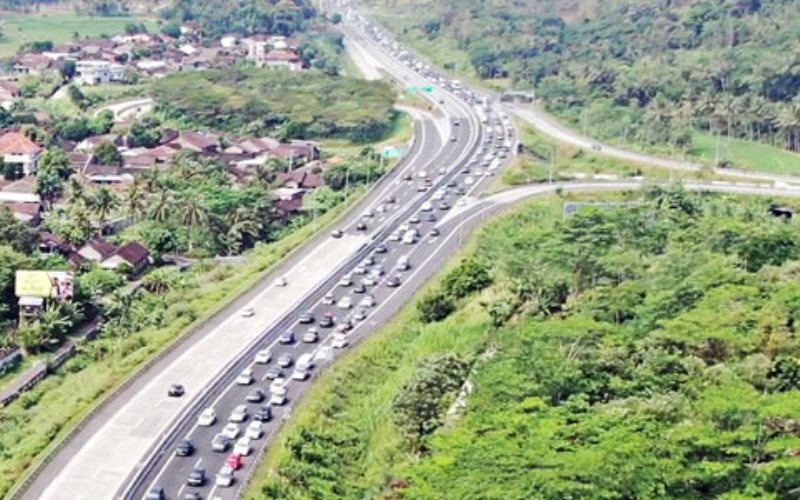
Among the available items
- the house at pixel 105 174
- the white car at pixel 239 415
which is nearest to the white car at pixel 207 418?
the white car at pixel 239 415

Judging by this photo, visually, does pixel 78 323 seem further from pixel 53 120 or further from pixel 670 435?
pixel 53 120

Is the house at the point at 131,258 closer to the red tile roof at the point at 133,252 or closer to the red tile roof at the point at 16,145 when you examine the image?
the red tile roof at the point at 133,252

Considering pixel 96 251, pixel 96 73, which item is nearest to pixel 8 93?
pixel 96 73

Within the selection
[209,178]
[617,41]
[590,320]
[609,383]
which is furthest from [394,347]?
[617,41]

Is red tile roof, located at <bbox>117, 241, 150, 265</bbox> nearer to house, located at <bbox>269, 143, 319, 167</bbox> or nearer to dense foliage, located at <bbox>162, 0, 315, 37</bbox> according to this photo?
house, located at <bbox>269, 143, 319, 167</bbox>

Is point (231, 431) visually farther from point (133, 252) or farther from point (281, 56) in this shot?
point (281, 56)
